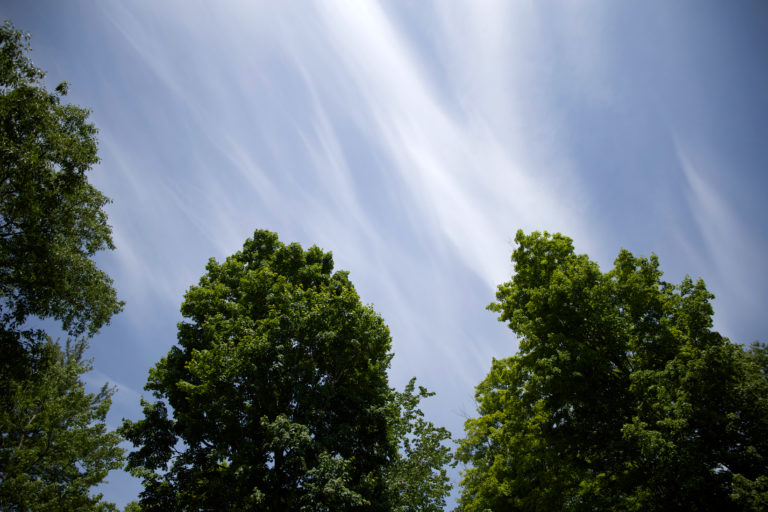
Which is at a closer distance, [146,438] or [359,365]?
[146,438]

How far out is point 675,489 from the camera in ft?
32.9

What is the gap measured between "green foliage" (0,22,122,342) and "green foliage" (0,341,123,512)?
332 centimetres

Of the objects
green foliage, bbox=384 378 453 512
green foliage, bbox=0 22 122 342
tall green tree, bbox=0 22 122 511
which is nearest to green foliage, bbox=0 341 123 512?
tall green tree, bbox=0 22 122 511

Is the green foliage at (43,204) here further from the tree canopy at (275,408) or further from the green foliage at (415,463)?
the green foliage at (415,463)

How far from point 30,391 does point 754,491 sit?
30.9 meters


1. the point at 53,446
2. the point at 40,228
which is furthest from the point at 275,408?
the point at 53,446

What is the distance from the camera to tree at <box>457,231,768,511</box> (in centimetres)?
975

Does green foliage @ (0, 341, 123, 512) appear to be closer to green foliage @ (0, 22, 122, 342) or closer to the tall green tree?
the tall green tree

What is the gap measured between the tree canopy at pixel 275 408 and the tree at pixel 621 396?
404 cm

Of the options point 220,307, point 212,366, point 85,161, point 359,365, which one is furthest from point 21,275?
point 359,365

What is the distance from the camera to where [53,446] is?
2097 centimetres

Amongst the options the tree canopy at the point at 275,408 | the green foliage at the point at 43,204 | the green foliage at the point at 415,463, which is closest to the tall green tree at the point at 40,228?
the green foliage at the point at 43,204

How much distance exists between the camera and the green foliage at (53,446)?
18.0m

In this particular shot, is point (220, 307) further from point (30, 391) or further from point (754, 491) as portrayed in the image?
point (754, 491)
